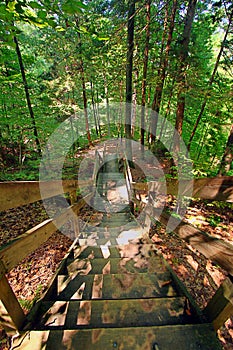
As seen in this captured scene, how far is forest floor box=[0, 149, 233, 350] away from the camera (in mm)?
2390

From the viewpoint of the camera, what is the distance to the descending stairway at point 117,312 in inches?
53.4

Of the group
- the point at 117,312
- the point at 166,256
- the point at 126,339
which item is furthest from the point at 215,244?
the point at 166,256

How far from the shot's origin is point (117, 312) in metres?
1.66

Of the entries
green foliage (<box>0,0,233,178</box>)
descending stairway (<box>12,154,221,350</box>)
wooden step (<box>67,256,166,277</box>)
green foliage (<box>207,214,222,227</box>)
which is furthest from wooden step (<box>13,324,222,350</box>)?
green foliage (<box>207,214,222,227</box>)

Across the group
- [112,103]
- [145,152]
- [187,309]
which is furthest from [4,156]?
[112,103]

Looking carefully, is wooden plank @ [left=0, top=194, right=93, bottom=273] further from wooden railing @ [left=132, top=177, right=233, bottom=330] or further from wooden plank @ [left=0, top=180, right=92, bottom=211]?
wooden railing @ [left=132, top=177, right=233, bottom=330]

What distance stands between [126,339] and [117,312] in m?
0.29

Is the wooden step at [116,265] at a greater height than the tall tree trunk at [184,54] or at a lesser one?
lesser

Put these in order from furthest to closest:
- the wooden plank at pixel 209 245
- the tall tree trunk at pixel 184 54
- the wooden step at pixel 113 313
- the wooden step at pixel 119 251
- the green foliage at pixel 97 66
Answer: the tall tree trunk at pixel 184 54 < the green foliage at pixel 97 66 < the wooden step at pixel 119 251 < the wooden step at pixel 113 313 < the wooden plank at pixel 209 245

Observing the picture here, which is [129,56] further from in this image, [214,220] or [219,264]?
[219,264]

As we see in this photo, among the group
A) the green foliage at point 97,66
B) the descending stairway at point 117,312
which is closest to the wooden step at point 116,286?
the descending stairway at point 117,312

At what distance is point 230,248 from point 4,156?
929 cm

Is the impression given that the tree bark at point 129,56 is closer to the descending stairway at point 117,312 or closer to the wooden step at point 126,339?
the descending stairway at point 117,312

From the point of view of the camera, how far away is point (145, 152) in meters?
11.5
